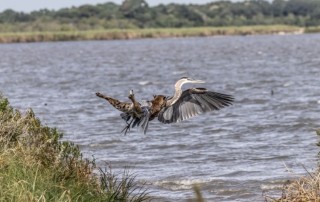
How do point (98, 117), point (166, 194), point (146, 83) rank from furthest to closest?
point (146, 83) → point (98, 117) → point (166, 194)

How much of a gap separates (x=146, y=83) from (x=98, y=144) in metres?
17.5

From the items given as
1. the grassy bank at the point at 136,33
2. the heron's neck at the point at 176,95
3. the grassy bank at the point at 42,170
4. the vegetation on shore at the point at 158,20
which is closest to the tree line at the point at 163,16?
the vegetation on shore at the point at 158,20

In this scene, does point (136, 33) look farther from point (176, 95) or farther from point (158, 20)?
point (176, 95)

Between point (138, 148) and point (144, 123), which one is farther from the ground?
point (144, 123)

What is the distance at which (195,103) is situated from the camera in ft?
29.3

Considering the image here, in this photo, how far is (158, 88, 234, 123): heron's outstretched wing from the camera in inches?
347

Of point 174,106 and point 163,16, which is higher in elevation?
point 174,106

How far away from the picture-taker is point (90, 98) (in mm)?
28484

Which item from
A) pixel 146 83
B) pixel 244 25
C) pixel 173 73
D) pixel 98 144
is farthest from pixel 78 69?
pixel 244 25

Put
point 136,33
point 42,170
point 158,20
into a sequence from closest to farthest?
point 42,170 → point 136,33 → point 158,20

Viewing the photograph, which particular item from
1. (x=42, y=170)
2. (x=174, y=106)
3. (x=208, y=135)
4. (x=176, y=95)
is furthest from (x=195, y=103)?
(x=208, y=135)

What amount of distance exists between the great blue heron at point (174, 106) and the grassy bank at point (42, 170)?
2.65ft

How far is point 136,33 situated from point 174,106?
336ft

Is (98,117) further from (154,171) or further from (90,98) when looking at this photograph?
(154,171)
